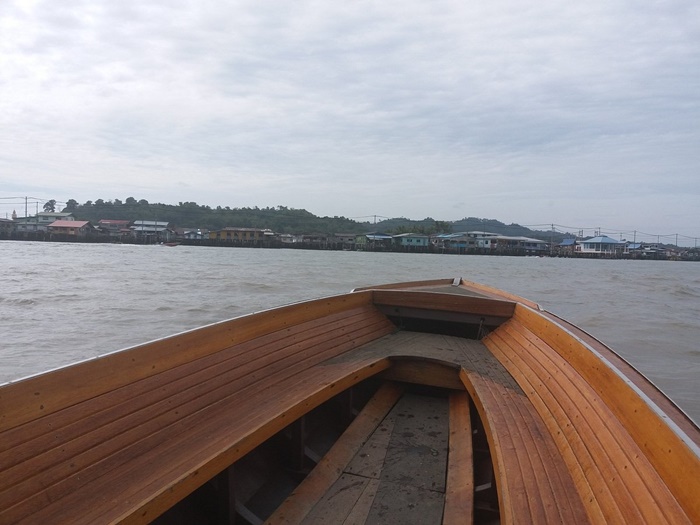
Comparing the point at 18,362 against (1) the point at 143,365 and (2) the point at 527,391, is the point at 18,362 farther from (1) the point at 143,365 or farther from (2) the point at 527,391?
(2) the point at 527,391

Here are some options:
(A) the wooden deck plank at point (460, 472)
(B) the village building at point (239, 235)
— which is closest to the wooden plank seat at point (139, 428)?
(A) the wooden deck plank at point (460, 472)

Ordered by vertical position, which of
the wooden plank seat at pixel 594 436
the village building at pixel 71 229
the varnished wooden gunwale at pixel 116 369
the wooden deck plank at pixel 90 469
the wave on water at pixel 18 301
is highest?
the village building at pixel 71 229

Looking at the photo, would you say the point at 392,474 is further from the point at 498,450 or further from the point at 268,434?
the point at 268,434

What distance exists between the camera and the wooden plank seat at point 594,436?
67.8 inches

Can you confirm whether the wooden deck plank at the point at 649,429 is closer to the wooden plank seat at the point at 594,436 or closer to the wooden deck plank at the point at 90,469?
the wooden plank seat at the point at 594,436

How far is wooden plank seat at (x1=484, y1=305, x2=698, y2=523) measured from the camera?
1723 millimetres

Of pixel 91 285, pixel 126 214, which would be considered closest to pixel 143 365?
pixel 91 285

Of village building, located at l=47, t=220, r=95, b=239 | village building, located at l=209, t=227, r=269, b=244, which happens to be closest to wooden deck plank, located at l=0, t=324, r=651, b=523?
village building, located at l=209, t=227, r=269, b=244

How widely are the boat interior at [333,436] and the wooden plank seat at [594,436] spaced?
0.04 feet

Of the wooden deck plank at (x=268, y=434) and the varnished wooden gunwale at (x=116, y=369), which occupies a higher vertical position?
the varnished wooden gunwale at (x=116, y=369)

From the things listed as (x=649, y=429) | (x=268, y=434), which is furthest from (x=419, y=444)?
(x=649, y=429)

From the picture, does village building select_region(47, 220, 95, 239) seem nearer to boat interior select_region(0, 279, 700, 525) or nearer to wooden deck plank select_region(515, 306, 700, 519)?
boat interior select_region(0, 279, 700, 525)

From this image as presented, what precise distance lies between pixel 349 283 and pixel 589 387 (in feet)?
73.5

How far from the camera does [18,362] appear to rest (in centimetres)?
892
